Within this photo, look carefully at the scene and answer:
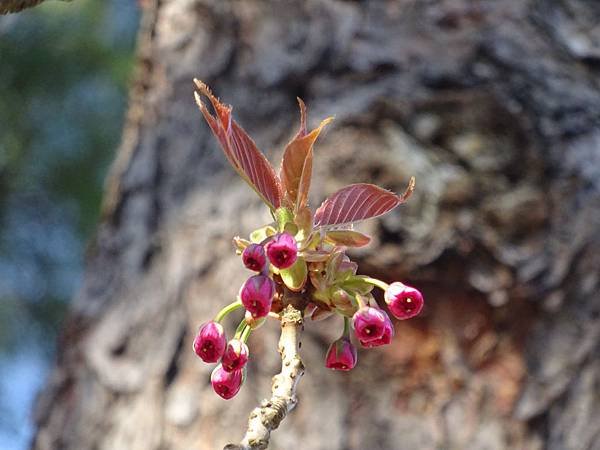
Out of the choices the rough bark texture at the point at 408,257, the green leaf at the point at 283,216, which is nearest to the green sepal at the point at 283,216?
the green leaf at the point at 283,216

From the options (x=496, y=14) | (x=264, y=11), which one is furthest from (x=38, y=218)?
(x=496, y=14)

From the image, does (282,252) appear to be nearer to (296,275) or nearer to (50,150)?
(296,275)

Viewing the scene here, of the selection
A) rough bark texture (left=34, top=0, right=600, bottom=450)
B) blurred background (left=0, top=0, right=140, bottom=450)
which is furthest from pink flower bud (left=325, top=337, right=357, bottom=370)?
blurred background (left=0, top=0, right=140, bottom=450)

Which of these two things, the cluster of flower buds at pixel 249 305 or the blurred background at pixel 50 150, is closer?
the cluster of flower buds at pixel 249 305

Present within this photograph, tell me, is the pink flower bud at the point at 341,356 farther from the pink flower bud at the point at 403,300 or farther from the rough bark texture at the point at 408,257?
the rough bark texture at the point at 408,257

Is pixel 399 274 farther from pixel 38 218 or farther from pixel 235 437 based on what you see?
pixel 38 218

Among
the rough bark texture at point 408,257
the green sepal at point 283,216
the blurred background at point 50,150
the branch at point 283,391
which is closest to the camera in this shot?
the branch at point 283,391

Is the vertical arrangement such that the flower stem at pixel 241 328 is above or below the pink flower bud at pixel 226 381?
above
